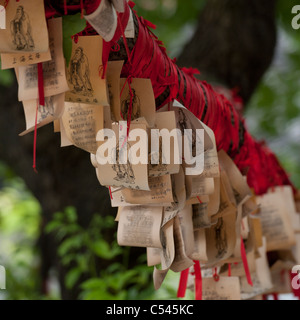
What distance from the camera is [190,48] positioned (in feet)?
6.40

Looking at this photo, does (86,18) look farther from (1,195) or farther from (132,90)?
(1,195)

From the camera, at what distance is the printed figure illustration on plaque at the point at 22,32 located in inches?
19.9

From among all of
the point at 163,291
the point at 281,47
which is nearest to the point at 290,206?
the point at 163,291

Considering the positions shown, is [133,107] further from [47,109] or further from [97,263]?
[97,263]

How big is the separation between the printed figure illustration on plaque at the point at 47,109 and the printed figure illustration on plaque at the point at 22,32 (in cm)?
7

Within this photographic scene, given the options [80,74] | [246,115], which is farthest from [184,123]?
[246,115]

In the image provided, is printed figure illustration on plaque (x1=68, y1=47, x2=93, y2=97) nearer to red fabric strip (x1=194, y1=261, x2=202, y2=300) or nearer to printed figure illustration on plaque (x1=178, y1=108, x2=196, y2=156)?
printed figure illustration on plaque (x1=178, y1=108, x2=196, y2=156)

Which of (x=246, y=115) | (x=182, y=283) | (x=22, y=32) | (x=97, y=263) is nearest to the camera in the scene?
(x=22, y=32)

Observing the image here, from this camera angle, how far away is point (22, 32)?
0.51 m

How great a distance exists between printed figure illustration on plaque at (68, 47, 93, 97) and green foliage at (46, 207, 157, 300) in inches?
33.5

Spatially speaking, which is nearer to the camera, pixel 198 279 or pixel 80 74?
pixel 80 74

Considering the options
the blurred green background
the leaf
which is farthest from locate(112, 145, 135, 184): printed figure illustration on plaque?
the blurred green background

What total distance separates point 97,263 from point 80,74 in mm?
1036

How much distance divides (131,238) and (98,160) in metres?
0.16
